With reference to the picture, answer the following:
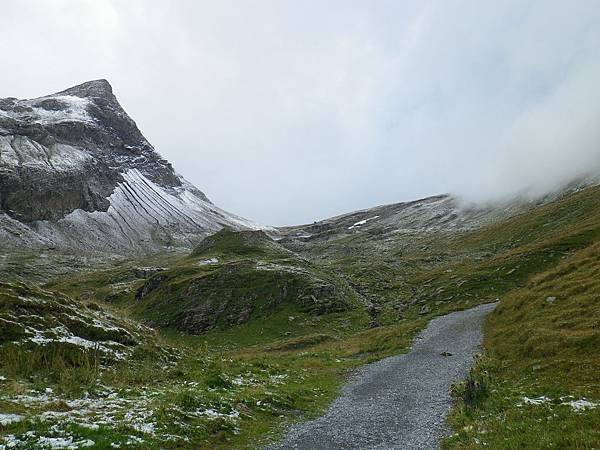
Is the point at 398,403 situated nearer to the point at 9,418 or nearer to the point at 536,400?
the point at 536,400

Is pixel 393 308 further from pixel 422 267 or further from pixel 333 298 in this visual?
pixel 422 267

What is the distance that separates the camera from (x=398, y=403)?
1037 inches

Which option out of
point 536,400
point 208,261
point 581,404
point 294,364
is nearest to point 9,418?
point 536,400

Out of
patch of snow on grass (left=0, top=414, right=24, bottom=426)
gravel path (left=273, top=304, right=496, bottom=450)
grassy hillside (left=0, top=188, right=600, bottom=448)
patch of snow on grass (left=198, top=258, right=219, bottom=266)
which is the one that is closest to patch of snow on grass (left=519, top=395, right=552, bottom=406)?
grassy hillside (left=0, top=188, right=600, bottom=448)

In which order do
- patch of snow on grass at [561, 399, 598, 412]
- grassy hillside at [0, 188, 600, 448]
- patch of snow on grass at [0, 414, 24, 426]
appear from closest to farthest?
patch of snow on grass at [0, 414, 24, 426], grassy hillside at [0, 188, 600, 448], patch of snow on grass at [561, 399, 598, 412]

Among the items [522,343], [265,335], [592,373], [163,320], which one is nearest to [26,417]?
[592,373]

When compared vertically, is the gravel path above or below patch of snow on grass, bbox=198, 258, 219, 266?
below

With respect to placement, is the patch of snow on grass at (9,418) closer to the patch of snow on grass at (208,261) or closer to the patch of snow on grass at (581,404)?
the patch of snow on grass at (581,404)

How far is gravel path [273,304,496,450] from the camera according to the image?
19641 millimetres

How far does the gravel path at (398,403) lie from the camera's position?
1964 centimetres

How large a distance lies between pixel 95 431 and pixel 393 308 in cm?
6694

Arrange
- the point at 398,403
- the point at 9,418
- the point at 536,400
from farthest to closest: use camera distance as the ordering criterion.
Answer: the point at 398,403
the point at 536,400
the point at 9,418

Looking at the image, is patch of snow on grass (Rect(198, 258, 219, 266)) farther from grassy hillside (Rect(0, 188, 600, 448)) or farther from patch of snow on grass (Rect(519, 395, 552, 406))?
patch of snow on grass (Rect(519, 395, 552, 406))

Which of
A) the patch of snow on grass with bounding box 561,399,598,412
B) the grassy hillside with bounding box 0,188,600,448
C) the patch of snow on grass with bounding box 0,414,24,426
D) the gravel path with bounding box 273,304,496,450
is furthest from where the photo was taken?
the gravel path with bounding box 273,304,496,450
